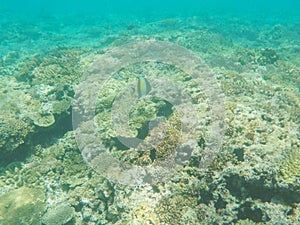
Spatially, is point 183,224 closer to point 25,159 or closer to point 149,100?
point 149,100

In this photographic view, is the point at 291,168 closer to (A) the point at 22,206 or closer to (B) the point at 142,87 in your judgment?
(B) the point at 142,87

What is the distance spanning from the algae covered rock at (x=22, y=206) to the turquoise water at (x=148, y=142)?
1.0 inches

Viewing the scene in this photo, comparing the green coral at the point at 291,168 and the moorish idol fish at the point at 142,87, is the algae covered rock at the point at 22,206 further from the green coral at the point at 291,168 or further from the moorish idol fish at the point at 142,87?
the green coral at the point at 291,168

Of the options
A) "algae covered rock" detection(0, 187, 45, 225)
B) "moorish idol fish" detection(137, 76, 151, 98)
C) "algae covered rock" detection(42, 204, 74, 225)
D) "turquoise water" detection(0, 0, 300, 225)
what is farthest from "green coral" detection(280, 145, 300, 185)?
"algae covered rock" detection(0, 187, 45, 225)

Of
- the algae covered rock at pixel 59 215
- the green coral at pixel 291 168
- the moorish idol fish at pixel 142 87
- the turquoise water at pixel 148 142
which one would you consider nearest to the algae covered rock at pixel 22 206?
the turquoise water at pixel 148 142

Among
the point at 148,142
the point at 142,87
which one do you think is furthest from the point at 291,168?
the point at 142,87

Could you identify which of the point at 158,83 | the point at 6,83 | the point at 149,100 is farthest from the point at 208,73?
the point at 6,83

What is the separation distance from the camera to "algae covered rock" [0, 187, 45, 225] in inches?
238

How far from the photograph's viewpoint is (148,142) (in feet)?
19.3

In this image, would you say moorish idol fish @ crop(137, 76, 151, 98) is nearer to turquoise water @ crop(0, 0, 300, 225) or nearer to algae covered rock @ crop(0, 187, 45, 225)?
turquoise water @ crop(0, 0, 300, 225)

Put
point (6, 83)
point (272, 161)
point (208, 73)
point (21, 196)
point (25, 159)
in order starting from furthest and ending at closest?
point (6, 83), point (208, 73), point (25, 159), point (21, 196), point (272, 161)

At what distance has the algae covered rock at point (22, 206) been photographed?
6055 millimetres

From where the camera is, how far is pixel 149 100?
7.37 m

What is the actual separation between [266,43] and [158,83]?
1346 cm
